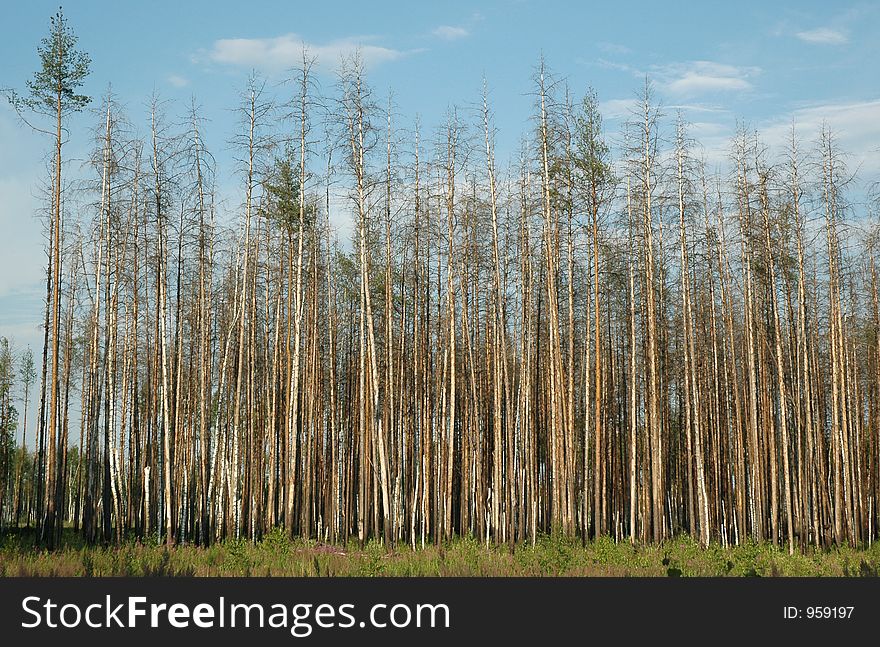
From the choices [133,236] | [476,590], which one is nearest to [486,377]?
[133,236]

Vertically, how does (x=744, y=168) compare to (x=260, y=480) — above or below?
above

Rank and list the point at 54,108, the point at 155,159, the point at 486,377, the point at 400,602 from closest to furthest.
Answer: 1. the point at 400,602
2. the point at 54,108
3. the point at 155,159
4. the point at 486,377

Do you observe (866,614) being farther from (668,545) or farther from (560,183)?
(560,183)

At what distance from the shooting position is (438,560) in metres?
12.1

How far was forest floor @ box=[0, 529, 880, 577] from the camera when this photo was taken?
33.7 ft

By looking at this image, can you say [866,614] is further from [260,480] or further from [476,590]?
[260,480]

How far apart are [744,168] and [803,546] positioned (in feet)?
25.4

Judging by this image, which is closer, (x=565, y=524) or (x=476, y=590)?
(x=476, y=590)

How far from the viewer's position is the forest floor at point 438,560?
10.3m

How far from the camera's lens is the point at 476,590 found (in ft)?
24.2

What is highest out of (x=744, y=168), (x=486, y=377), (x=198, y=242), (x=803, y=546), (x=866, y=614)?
(x=744, y=168)

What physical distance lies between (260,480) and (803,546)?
11.0m

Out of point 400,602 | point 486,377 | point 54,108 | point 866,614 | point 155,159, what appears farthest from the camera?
Answer: point 486,377

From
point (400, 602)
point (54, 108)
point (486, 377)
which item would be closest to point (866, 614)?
point (400, 602)
